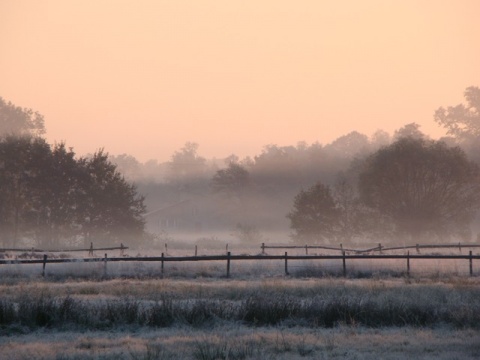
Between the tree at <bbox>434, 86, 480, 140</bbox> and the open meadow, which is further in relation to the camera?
the tree at <bbox>434, 86, 480, 140</bbox>

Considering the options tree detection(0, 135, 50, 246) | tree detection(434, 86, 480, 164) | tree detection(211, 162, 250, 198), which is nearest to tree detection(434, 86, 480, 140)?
tree detection(434, 86, 480, 164)

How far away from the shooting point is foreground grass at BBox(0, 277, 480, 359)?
61.1ft

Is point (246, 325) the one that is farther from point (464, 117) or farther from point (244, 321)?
point (464, 117)

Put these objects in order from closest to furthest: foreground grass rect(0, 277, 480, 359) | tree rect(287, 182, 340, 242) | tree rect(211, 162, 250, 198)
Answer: foreground grass rect(0, 277, 480, 359), tree rect(287, 182, 340, 242), tree rect(211, 162, 250, 198)

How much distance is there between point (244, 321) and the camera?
23.7 meters

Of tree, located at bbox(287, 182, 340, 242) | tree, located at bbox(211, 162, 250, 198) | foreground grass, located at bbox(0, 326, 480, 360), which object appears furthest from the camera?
tree, located at bbox(211, 162, 250, 198)

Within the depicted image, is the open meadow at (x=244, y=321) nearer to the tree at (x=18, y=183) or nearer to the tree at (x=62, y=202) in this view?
the tree at (x=62, y=202)

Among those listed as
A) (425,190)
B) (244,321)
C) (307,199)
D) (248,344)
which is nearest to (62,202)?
(307,199)

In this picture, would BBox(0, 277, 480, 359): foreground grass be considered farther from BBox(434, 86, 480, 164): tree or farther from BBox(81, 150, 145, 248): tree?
BBox(434, 86, 480, 164): tree

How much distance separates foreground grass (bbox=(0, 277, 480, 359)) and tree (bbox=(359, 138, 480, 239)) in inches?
2198

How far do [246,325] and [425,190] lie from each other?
66.9 meters

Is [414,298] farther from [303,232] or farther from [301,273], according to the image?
[303,232]

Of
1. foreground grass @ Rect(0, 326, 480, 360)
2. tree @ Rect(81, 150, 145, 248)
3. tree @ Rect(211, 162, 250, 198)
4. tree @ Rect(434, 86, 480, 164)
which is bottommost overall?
foreground grass @ Rect(0, 326, 480, 360)

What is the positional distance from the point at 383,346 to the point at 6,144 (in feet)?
235
